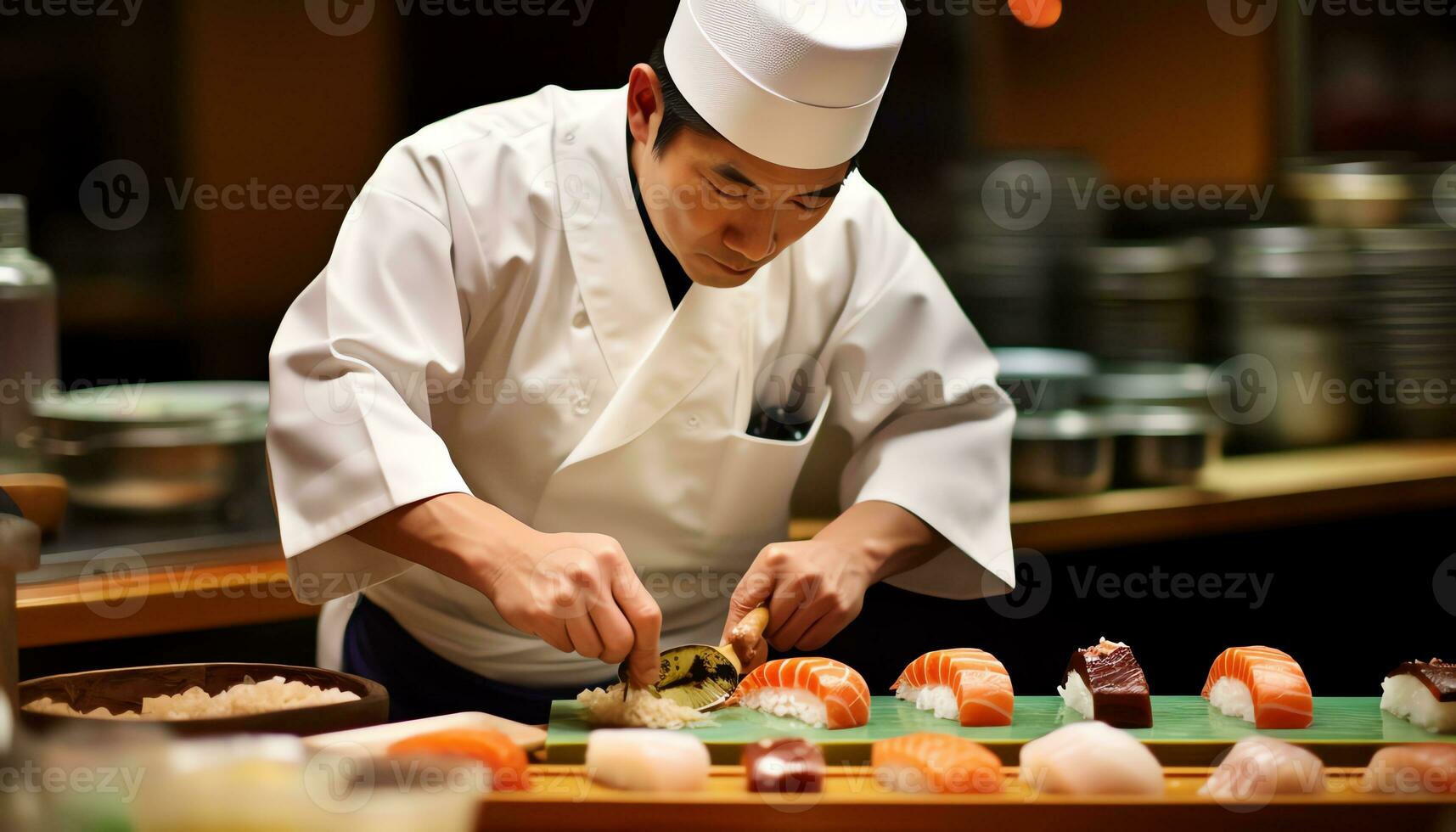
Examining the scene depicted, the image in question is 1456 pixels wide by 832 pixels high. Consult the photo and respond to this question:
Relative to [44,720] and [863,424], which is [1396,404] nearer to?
[863,424]

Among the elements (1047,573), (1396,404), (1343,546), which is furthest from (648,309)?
(1396,404)

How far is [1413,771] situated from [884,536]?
Answer: 0.80m

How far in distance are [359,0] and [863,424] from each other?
2073mm

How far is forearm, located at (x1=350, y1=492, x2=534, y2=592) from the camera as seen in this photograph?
4.93 ft

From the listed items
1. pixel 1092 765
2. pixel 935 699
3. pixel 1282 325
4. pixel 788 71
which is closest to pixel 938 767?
pixel 1092 765

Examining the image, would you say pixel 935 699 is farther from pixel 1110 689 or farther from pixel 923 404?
pixel 923 404

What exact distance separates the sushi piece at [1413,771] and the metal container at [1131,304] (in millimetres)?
2000

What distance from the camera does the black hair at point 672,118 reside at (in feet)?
5.40

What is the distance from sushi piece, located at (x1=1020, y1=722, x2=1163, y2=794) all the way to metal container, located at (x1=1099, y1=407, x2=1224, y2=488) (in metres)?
1.78

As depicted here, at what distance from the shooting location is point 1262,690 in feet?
4.89

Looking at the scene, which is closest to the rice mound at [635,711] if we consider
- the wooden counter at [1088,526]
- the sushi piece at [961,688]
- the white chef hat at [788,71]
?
the sushi piece at [961,688]

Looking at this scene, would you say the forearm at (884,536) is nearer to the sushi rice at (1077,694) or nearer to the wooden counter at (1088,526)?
the sushi rice at (1077,694)

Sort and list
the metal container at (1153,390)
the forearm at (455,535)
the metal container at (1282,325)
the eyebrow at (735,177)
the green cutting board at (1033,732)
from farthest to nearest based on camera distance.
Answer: the metal container at (1282,325) < the metal container at (1153,390) < the eyebrow at (735,177) < the forearm at (455,535) < the green cutting board at (1033,732)

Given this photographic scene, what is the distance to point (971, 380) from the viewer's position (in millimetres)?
2006
